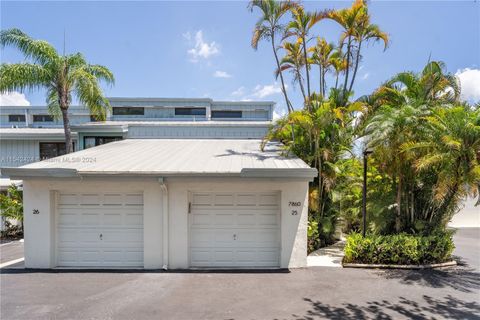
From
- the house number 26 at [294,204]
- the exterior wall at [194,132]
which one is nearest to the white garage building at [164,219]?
the house number 26 at [294,204]

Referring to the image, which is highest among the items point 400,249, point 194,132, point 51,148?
point 194,132

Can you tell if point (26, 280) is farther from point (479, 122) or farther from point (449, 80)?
point (449, 80)

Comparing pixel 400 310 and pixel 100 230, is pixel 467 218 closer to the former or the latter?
pixel 400 310

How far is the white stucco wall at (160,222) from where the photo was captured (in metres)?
9.11

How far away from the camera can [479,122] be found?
328 inches

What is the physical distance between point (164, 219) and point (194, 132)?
828 cm

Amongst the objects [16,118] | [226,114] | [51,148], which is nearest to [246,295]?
[51,148]

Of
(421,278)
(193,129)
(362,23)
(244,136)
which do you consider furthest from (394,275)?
(193,129)

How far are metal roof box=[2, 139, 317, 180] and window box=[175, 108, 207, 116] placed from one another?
38.1ft

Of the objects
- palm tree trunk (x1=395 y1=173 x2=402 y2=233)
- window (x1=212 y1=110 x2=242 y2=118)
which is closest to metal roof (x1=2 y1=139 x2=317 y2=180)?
palm tree trunk (x1=395 y1=173 x2=402 y2=233)

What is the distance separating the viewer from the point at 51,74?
13.6 meters

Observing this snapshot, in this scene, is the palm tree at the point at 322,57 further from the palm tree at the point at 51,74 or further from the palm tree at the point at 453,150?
the palm tree at the point at 51,74

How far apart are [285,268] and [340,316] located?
3.09m

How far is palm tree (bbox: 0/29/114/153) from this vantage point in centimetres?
1287
